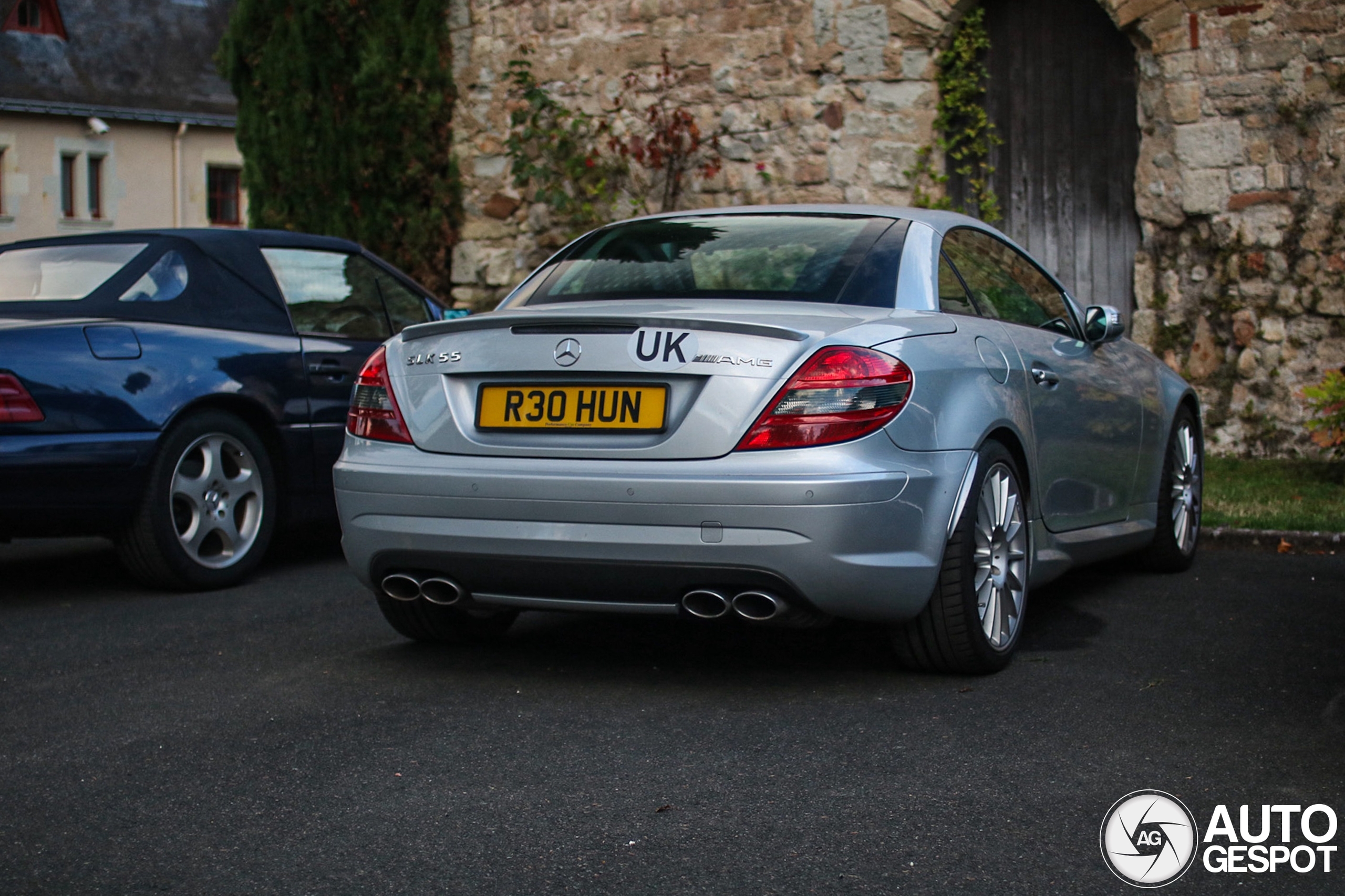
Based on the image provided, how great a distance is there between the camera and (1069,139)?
36.1 ft

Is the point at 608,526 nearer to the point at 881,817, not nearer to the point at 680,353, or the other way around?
the point at 680,353

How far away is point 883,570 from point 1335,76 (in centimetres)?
710

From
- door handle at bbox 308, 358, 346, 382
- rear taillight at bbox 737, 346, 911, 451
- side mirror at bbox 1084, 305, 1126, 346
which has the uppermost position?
side mirror at bbox 1084, 305, 1126, 346

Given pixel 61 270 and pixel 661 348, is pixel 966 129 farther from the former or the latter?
pixel 661 348

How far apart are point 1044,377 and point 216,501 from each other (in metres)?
3.36

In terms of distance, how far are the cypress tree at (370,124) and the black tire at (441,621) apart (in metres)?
8.73

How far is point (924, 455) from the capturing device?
160 inches

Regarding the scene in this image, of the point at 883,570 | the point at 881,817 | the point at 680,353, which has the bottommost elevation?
the point at 881,817

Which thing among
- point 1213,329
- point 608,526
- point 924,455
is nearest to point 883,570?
point 924,455

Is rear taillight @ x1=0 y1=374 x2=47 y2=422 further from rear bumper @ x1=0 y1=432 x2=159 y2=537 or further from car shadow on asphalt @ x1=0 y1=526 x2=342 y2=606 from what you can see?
car shadow on asphalt @ x1=0 y1=526 x2=342 y2=606

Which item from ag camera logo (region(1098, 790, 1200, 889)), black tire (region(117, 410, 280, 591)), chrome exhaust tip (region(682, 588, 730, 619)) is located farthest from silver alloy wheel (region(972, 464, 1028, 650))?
black tire (region(117, 410, 280, 591))

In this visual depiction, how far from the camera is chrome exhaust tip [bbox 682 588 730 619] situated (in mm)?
3965

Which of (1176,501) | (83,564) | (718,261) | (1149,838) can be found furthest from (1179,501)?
(83,564)

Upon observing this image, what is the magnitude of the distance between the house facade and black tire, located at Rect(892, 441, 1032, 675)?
34.3m
